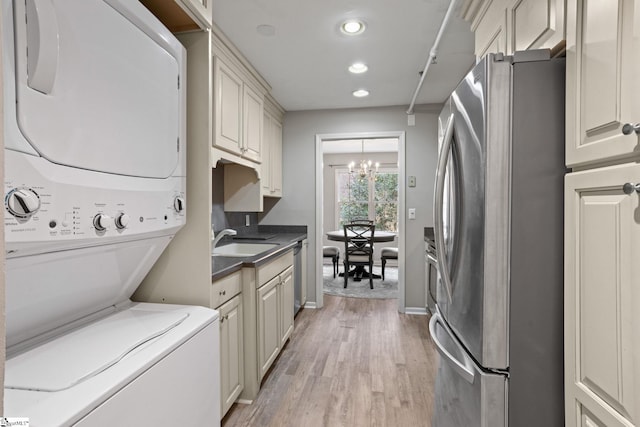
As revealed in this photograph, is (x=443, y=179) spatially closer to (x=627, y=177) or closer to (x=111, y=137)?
(x=627, y=177)

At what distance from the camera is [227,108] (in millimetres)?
2285

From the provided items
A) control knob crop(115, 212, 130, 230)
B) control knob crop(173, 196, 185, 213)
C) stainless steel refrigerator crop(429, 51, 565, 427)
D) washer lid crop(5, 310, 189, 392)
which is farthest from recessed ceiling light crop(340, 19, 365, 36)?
washer lid crop(5, 310, 189, 392)

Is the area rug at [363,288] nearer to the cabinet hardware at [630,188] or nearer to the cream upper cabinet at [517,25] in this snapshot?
the cream upper cabinet at [517,25]

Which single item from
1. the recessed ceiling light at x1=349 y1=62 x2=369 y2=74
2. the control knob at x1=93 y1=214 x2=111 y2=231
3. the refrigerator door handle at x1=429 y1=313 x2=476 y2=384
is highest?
the recessed ceiling light at x1=349 y1=62 x2=369 y2=74

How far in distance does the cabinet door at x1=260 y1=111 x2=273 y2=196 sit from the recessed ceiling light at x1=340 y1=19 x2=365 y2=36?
1.31m

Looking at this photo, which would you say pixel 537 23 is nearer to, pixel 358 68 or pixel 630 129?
pixel 630 129

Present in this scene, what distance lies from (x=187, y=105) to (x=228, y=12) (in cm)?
97

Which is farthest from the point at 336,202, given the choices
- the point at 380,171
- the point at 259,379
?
the point at 259,379

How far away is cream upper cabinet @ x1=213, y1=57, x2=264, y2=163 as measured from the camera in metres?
2.15

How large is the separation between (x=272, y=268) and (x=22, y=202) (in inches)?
67.7

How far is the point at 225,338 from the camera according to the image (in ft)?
5.59

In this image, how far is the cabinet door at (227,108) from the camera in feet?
6.98

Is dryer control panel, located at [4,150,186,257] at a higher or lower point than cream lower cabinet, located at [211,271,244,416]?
higher

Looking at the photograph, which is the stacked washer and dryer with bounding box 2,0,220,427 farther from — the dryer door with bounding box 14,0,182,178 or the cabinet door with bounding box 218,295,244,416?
the cabinet door with bounding box 218,295,244,416
